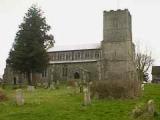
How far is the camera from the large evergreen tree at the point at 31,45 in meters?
58.8

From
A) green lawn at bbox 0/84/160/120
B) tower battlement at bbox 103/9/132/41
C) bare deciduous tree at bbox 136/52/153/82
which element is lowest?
green lawn at bbox 0/84/160/120

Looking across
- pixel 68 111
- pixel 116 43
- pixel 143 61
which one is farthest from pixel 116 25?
pixel 68 111

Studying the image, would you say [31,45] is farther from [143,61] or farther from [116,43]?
[143,61]

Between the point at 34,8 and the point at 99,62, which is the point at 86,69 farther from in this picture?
the point at 34,8

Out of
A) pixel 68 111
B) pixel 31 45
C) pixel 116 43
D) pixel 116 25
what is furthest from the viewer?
pixel 116 25

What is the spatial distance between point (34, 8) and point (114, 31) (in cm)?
2173

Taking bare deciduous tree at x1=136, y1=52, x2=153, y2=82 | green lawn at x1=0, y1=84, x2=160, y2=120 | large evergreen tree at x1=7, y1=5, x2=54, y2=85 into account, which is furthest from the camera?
bare deciduous tree at x1=136, y1=52, x2=153, y2=82

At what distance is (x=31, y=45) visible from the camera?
2328 inches

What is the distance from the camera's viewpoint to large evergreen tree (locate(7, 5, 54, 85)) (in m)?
58.8

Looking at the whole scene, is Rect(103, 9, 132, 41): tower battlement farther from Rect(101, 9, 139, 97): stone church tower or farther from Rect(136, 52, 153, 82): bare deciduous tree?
Rect(136, 52, 153, 82): bare deciduous tree

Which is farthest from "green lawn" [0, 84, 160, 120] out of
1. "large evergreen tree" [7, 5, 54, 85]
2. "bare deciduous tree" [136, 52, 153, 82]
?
"bare deciduous tree" [136, 52, 153, 82]

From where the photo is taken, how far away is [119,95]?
28.2 m

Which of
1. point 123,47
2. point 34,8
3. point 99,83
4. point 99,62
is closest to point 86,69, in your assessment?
point 99,62

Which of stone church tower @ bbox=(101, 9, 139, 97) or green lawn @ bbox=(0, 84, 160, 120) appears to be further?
stone church tower @ bbox=(101, 9, 139, 97)
